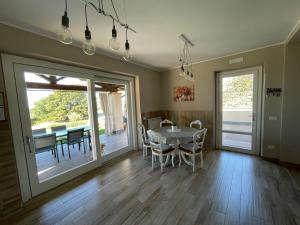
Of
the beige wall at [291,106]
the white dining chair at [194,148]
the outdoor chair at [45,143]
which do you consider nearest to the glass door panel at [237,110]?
the beige wall at [291,106]

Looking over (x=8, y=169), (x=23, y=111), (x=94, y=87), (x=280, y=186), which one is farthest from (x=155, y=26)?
(x=280, y=186)

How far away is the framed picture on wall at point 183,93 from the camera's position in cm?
445

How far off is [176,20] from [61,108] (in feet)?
8.39

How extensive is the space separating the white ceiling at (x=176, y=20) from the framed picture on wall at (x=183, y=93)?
168 cm

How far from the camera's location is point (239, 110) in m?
3.74

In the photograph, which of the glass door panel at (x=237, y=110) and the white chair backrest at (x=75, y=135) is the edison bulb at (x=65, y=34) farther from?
the glass door panel at (x=237, y=110)

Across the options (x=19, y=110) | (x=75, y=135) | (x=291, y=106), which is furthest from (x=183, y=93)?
(x=19, y=110)

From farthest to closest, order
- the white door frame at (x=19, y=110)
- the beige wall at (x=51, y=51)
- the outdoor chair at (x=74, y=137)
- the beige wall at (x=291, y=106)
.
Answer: the outdoor chair at (x=74, y=137)
the beige wall at (x=291, y=106)
the white door frame at (x=19, y=110)
the beige wall at (x=51, y=51)

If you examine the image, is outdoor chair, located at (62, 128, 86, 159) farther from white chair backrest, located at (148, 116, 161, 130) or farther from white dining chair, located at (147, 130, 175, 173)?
white chair backrest, located at (148, 116, 161, 130)

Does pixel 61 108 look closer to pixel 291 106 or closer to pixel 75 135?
pixel 75 135

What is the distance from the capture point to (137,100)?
4.25m

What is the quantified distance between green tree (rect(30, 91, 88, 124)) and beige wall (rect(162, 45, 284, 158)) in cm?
298

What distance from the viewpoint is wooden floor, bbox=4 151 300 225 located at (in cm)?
180

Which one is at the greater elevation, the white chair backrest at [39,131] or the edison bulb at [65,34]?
the edison bulb at [65,34]
